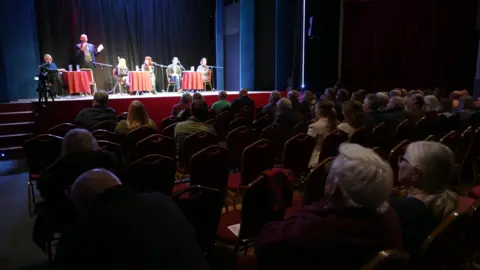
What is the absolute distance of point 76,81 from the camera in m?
9.53

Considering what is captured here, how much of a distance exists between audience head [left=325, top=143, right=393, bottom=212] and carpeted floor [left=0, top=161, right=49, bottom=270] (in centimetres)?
230

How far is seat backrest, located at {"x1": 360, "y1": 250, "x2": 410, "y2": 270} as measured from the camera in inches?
42.4

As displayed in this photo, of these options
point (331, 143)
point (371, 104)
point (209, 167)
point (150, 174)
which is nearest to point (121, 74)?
point (371, 104)

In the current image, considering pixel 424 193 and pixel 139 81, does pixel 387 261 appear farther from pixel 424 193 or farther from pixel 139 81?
pixel 139 81

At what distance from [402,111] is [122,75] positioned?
800cm

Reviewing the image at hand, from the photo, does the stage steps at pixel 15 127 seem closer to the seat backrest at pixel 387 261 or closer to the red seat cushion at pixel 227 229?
the red seat cushion at pixel 227 229

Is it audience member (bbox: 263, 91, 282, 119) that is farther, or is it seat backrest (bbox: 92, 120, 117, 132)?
audience member (bbox: 263, 91, 282, 119)

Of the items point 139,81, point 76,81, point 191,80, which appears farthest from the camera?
point 191,80

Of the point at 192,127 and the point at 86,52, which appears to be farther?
the point at 86,52

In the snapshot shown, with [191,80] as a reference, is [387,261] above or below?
below

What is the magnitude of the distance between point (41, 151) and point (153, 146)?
1089 millimetres

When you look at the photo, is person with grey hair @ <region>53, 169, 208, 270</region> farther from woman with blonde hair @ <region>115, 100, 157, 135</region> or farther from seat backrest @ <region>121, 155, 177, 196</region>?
woman with blonde hair @ <region>115, 100, 157, 135</region>

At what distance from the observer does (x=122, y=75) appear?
1066cm

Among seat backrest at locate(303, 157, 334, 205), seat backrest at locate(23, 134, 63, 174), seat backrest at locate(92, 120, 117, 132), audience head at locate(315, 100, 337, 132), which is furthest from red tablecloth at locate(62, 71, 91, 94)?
seat backrest at locate(303, 157, 334, 205)
